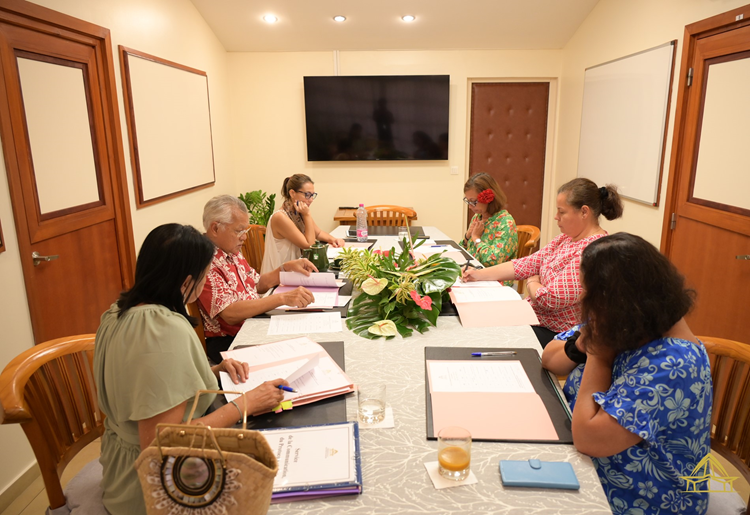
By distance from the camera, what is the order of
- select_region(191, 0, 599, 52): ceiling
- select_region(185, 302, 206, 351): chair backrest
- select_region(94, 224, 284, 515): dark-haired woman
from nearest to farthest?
select_region(94, 224, 284, 515): dark-haired woman, select_region(185, 302, 206, 351): chair backrest, select_region(191, 0, 599, 52): ceiling

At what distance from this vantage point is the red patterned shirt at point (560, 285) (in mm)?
2039

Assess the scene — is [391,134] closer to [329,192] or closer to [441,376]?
[329,192]

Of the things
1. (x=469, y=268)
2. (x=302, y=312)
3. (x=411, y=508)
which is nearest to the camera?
(x=411, y=508)

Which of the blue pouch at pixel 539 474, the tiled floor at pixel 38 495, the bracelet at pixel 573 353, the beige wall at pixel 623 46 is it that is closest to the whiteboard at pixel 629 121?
the beige wall at pixel 623 46

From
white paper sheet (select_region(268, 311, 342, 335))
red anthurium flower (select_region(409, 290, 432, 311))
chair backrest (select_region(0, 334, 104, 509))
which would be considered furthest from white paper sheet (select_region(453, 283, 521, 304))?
chair backrest (select_region(0, 334, 104, 509))

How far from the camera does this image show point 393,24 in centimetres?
462

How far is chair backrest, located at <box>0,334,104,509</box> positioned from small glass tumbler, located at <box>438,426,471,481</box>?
3.14ft

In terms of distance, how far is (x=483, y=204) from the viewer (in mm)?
3109

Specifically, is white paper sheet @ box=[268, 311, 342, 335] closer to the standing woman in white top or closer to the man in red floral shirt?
the man in red floral shirt

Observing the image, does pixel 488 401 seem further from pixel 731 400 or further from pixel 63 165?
pixel 63 165

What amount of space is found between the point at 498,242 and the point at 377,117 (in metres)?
2.63

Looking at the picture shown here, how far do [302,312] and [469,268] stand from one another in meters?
0.86

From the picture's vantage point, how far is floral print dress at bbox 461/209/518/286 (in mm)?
2963

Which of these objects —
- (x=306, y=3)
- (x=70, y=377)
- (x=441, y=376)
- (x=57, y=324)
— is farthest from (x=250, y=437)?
(x=306, y=3)
